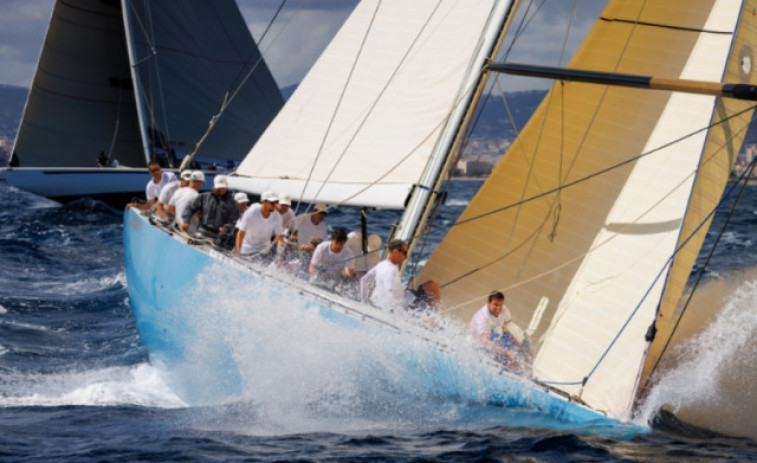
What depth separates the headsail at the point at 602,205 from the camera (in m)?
7.21

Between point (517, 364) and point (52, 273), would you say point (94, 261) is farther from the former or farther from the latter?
point (517, 364)

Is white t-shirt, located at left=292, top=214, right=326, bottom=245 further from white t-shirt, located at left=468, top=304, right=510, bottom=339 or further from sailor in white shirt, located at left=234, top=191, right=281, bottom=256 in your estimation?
white t-shirt, located at left=468, top=304, right=510, bottom=339

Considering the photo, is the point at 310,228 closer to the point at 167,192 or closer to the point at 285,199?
the point at 285,199

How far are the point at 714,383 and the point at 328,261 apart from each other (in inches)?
134

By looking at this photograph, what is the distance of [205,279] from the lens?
27.0 ft

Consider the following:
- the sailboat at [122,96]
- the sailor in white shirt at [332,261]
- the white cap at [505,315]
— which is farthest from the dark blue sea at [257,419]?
the sailboat at [122,96]

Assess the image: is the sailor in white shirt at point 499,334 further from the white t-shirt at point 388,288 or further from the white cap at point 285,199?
the white cap at point 285,199

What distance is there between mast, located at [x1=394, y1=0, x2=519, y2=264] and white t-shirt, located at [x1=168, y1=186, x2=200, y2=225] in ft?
8.46

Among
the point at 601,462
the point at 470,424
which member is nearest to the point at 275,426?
the point at 470,424

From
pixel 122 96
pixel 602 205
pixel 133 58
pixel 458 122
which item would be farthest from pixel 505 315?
pixel 122 96

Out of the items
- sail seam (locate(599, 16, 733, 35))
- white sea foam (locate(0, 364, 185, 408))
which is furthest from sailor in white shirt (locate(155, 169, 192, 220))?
sail seam (locate(599, 16, 733, 35))

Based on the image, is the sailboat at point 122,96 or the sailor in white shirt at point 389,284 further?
the sailboat at point 122,96

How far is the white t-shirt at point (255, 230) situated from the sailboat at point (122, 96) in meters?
17.3

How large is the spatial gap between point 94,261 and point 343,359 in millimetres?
11448
